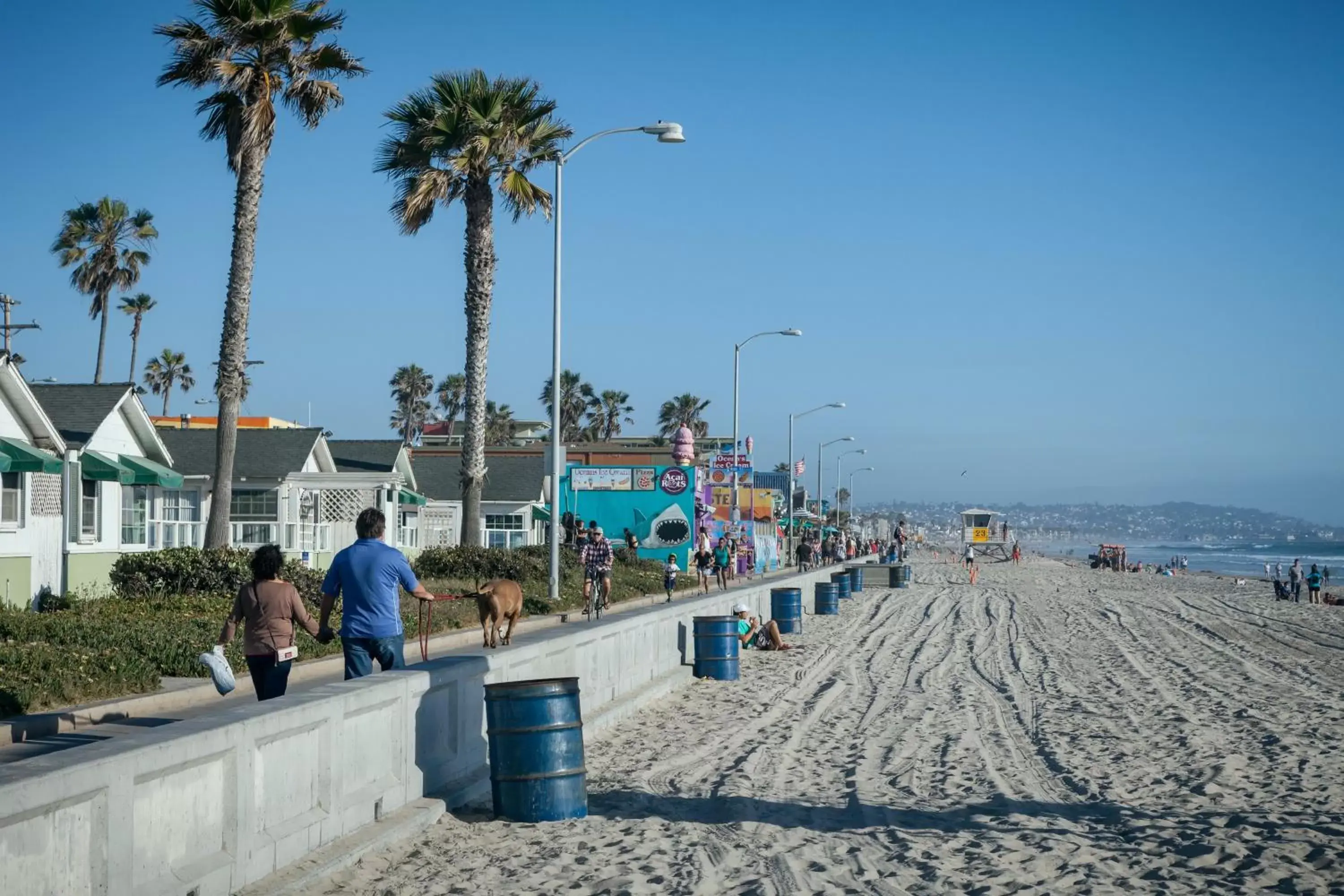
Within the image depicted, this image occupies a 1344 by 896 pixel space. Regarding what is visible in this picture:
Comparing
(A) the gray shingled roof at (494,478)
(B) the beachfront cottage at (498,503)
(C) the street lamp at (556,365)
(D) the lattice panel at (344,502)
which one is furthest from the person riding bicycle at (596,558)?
(A) the gray shingled roof at (494,478)

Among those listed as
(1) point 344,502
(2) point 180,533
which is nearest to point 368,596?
(2) point 180,533

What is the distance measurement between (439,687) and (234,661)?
26.1 ft

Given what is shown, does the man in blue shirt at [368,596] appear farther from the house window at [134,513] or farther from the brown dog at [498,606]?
the house window at [134,513]

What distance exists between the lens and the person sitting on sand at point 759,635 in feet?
74.2

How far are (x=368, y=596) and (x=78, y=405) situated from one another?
1969 cm

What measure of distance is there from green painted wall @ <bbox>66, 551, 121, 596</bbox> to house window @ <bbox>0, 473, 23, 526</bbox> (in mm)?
1471

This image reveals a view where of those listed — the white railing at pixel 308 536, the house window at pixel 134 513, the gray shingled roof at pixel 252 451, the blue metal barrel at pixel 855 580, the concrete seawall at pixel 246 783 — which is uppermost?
the gray shingled roof at pixel 252 451

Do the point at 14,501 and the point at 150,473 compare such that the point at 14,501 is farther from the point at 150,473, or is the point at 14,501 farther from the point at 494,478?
the point at 494,478

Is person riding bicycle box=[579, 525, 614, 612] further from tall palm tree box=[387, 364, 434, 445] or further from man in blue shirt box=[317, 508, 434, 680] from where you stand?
tall palm tree box=[387, 364, 434, 445]

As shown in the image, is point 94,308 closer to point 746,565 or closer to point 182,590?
point 746,565

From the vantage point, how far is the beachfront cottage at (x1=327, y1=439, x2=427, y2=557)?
129ft

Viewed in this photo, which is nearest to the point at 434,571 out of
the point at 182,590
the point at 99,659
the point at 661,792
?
the point at 182,590

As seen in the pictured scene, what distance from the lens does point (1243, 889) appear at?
23.9 ft

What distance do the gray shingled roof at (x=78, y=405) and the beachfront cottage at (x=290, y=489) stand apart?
23.1 ft
